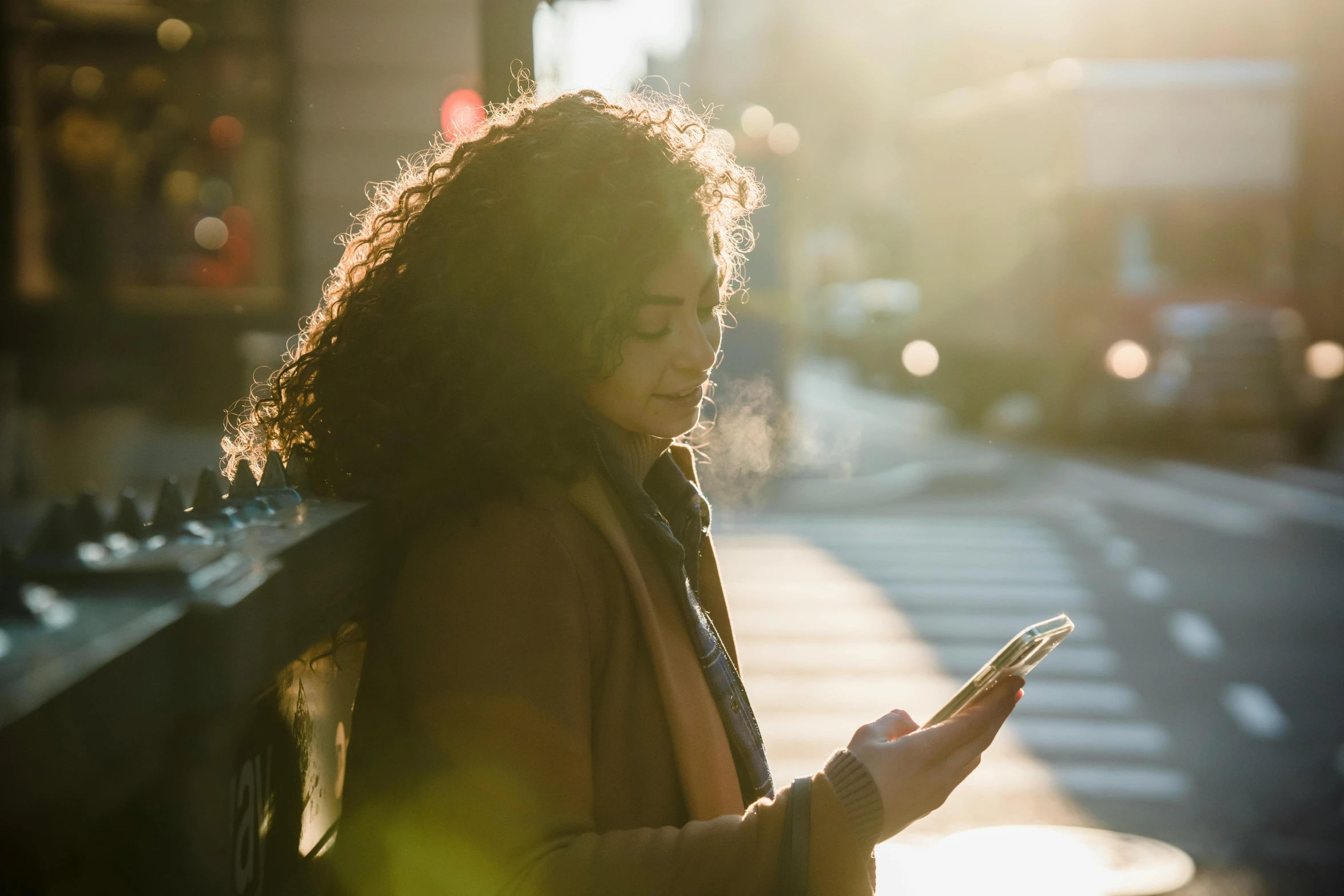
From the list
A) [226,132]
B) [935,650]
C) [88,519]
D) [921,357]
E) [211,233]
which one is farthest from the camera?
[921,357]

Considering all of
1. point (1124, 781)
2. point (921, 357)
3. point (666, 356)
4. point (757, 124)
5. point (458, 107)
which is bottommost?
point (1124, 781)

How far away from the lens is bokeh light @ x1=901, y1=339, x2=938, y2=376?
24.6 meters

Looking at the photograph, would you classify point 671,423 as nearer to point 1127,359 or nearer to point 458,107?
point 458,107

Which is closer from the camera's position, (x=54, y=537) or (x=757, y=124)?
(x=54, y=537)

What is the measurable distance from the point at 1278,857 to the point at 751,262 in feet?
41.7

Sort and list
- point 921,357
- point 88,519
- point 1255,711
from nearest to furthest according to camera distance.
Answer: point 88,519 → point 1255,711 → point 921,357

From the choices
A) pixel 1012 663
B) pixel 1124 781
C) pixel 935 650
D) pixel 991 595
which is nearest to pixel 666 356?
pixel 1012 663

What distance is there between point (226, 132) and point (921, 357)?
14.2 metres

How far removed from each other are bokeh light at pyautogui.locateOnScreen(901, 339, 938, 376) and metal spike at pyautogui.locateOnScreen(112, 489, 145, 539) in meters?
23.3

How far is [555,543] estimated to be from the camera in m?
1.79

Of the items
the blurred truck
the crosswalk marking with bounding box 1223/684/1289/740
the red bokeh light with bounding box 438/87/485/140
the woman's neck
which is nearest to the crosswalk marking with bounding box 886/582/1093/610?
the crosswalk marking with bounding box 1223/684/1289/740

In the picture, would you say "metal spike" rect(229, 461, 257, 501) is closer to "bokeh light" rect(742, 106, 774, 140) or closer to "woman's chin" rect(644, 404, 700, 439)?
"woman's chin" rect(644, 404, 700, 439)

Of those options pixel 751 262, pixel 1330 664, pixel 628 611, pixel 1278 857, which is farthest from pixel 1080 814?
pixel 751 262

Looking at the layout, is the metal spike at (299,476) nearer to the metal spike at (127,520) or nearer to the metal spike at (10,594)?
the metal spike at (127,520)
